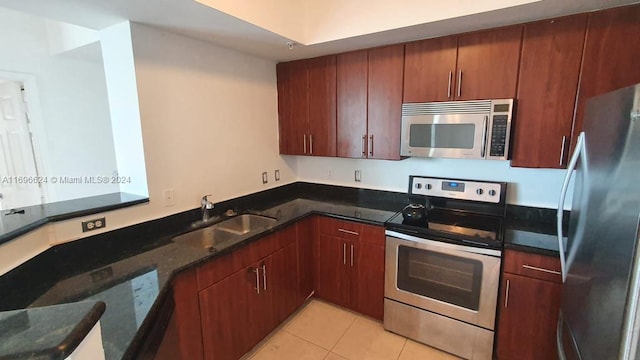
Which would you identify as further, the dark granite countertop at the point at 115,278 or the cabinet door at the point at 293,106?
the cabinet door at the point at 293,106

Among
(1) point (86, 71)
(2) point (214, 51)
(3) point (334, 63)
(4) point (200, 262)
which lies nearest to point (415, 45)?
(3) point (334, 63)

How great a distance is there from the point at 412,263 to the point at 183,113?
1972mm

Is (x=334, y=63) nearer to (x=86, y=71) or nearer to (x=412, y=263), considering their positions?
(x=412, y=263)

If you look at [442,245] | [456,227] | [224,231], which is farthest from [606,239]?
[224,231]

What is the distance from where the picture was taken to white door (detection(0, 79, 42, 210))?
8.95ft

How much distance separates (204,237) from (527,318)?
87.5 inches

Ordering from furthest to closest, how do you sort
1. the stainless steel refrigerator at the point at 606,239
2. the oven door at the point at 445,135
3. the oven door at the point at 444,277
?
the oven door at the point at 445,135 → the oven door at the point at 444,277 → the stainless steel refrigerator at the point at 606,239

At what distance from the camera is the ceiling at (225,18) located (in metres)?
1.54

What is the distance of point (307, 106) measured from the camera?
2752 millimetres

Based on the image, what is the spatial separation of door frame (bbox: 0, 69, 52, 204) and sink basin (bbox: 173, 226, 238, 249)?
2035 mm

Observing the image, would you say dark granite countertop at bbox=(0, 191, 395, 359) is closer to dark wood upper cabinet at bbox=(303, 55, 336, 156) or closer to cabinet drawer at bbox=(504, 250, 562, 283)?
dark wood upper cabinet at bbox=(303, 55, 336, 156)

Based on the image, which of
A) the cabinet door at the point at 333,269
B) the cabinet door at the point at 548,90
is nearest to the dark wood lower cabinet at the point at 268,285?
the cabinet door at the point at 333,269

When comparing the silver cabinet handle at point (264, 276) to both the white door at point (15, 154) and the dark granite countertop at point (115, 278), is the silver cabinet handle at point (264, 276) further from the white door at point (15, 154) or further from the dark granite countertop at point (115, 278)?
the white door at point (15, 154)

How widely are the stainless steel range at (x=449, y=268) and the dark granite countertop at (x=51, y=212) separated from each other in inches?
71.2
